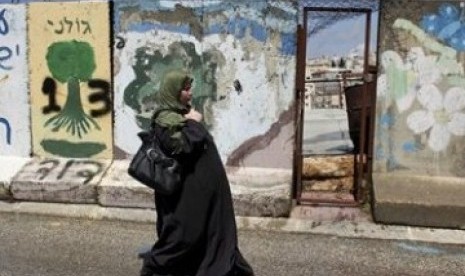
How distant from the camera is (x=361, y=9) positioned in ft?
23.1

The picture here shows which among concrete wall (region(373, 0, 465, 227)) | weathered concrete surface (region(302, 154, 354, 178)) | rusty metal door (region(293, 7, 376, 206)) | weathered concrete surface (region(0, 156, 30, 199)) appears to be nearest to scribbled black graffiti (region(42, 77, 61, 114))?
weathered concrete surface (region(0, 156, 30, 199))

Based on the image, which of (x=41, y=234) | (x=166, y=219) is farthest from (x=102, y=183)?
(x=166, y=219)

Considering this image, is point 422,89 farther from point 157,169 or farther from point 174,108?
point 157,169

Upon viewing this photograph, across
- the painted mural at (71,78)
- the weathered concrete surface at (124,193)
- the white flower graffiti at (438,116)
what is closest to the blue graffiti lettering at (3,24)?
the painted mural at (71,78)

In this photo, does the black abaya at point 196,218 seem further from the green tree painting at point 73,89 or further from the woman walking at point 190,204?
the green tree painting at point 73,89

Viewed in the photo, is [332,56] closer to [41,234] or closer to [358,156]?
[358,156]

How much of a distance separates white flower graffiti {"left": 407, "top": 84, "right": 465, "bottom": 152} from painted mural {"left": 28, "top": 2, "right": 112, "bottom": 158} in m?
3.11

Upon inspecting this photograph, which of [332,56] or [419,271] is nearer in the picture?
[419,271]

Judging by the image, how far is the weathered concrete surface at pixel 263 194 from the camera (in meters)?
7.05

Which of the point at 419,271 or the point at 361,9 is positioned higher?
the point at 361,9

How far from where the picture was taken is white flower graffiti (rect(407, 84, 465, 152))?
7125 mm

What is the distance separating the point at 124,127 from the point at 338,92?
2.20m

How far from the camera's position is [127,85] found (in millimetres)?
7531

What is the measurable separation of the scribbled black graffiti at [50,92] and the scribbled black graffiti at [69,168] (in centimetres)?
55
